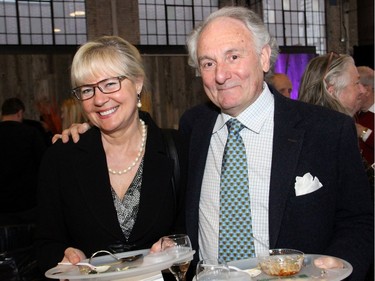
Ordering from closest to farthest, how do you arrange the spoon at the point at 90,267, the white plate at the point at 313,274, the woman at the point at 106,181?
the white plate at the point at 313,274
the spoon at the point at 90,267
the woman at the point at 106,181

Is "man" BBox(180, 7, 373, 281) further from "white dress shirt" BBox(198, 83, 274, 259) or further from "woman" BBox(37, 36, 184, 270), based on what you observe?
"woman" BBox(37, 36, 184, 270)

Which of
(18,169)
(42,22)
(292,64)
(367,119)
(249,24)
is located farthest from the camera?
(42,22)

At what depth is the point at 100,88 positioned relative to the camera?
2.22 meters

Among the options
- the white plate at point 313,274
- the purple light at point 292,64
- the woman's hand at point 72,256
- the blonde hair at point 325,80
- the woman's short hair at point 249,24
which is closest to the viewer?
the white plate at point 313,274

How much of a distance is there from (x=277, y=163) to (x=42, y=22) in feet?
51.4

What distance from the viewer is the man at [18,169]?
5422 mm

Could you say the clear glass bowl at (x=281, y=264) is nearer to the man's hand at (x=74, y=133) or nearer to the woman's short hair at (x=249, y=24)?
the woman's short hair at (x=249, y=24)

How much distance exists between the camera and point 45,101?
38.1ft

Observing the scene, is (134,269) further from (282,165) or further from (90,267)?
(282,165)

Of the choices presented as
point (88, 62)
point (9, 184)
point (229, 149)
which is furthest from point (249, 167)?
point (9, 184)

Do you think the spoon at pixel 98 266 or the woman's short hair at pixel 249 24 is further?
the woman's short hair at pixel 249 24

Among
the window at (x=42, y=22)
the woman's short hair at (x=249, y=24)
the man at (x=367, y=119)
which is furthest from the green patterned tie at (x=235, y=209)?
the window at (x=42, y=22)

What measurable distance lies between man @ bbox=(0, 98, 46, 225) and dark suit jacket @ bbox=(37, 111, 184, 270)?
3.26 metres

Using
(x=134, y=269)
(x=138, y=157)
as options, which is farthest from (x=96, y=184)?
(x=134, y=269)
